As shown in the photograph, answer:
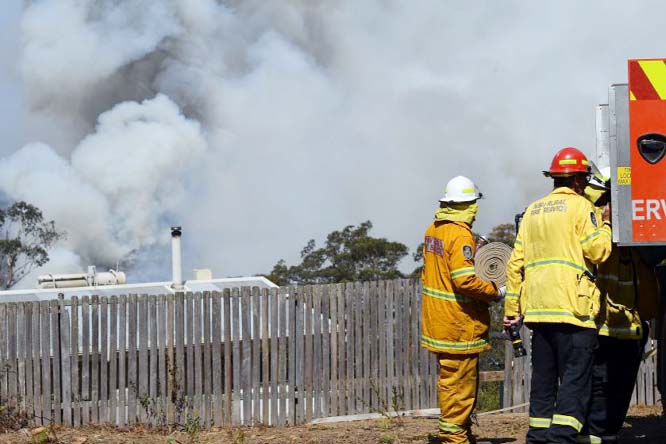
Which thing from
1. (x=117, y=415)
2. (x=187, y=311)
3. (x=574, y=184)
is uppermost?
(x=574, y=184)

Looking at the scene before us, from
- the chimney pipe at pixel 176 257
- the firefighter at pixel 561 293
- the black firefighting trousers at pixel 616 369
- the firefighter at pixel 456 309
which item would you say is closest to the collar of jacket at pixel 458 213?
the firefighter at pixel 456 309

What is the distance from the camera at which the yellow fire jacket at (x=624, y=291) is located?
20.6 ft

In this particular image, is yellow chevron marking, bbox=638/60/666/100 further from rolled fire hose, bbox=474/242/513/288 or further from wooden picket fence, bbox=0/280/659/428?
wooden picket fence, bbox=0/280/659/428

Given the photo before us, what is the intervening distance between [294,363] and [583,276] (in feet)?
18.3

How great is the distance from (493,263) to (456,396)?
47.9 inches

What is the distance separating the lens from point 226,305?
35.2 feet

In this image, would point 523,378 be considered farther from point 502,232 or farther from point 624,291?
point 502,232

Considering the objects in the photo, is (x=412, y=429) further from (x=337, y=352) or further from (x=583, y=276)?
(x=583, y=276)

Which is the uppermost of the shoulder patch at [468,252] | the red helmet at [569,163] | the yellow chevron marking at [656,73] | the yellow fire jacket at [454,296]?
the yellow chevron marking at [656,73]

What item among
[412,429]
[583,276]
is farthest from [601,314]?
[412,429]

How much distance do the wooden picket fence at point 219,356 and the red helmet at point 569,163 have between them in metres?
5.06

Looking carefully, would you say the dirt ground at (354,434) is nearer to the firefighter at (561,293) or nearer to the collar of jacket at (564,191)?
the firefighter at (561,293)

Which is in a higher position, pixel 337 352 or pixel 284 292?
pixel 284 292

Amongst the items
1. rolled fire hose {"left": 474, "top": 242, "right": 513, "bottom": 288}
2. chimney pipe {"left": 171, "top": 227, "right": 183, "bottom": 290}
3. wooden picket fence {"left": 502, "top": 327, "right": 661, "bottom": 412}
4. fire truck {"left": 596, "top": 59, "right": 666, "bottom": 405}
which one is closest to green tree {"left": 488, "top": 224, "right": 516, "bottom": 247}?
chimney pipe {"left": 171, "top": 227, "right": 183, "bottom": 290}
